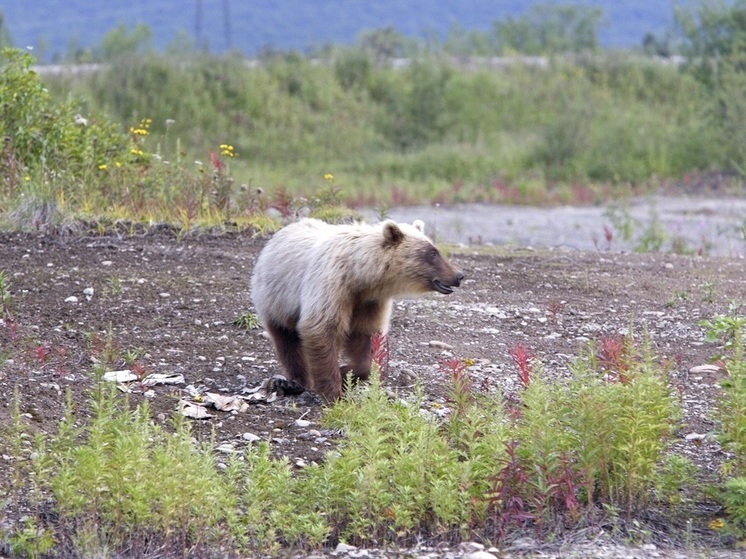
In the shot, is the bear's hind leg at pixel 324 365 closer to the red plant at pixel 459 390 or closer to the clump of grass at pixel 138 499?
the red plant at pixel 459 390

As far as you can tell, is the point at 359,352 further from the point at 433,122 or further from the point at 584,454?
the point at 433,122

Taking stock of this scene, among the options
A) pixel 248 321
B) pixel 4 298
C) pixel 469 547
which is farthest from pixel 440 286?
pixel 4 298

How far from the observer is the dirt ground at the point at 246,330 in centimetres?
639

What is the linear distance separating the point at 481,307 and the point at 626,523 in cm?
396

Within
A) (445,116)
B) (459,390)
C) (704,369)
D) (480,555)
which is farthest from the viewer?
(445,116)

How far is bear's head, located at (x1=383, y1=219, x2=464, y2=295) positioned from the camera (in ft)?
23.7

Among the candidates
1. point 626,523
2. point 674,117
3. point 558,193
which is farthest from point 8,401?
point 674,117

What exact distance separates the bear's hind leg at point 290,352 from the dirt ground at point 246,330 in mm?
225

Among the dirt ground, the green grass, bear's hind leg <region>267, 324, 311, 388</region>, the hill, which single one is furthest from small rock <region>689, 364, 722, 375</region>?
the hill

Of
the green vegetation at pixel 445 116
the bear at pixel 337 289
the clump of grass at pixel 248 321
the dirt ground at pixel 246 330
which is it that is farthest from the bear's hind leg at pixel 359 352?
the green vegetation at pixel 445 116

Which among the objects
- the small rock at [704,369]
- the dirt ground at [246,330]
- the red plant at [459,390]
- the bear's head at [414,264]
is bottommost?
the small rock at [704,369]

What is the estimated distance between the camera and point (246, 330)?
8297mm

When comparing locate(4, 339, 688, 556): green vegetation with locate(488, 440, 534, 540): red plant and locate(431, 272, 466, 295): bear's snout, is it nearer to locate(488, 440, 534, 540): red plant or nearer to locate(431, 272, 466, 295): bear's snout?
locate(488, 440, 534, 540): red plant

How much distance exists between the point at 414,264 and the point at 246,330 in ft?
5.39
